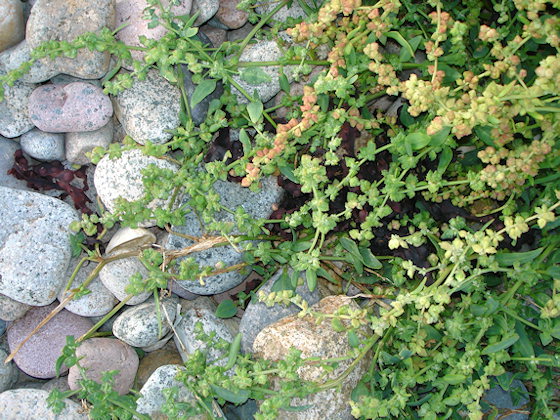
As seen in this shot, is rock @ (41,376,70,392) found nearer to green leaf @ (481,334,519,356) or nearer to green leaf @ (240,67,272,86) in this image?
green leaf @ (240,67,272,86)

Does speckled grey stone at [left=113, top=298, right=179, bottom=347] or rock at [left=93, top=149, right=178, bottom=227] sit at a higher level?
rock at [left=93, top=149, right=178, bottom=227]

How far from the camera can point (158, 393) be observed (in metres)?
3.08

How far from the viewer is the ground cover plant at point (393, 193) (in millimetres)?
2545

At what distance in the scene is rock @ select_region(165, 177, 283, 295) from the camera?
3.28 metres

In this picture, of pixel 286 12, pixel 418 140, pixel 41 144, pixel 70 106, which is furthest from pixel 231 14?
pixel 418 140

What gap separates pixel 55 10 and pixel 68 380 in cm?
201

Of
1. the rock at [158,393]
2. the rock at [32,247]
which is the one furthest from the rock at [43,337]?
the rock at [158,393]

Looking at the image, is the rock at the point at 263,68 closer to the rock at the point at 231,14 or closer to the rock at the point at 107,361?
the rock at the point at 231,14

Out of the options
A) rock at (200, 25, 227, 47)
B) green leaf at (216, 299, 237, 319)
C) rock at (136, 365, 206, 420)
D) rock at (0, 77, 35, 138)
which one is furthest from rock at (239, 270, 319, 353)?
rock at (0, 77, 35, 138)

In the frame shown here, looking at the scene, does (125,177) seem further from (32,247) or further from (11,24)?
(11,24)

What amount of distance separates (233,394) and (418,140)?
4.64 feet

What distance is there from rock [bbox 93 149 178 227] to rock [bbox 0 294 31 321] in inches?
31.7

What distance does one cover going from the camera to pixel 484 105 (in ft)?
7.31

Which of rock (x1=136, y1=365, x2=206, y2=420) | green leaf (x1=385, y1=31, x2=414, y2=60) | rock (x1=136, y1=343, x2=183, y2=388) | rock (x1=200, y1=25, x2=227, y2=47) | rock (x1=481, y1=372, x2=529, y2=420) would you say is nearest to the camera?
green leaf (x1=385, y1=31, x2=414, y2=60)
